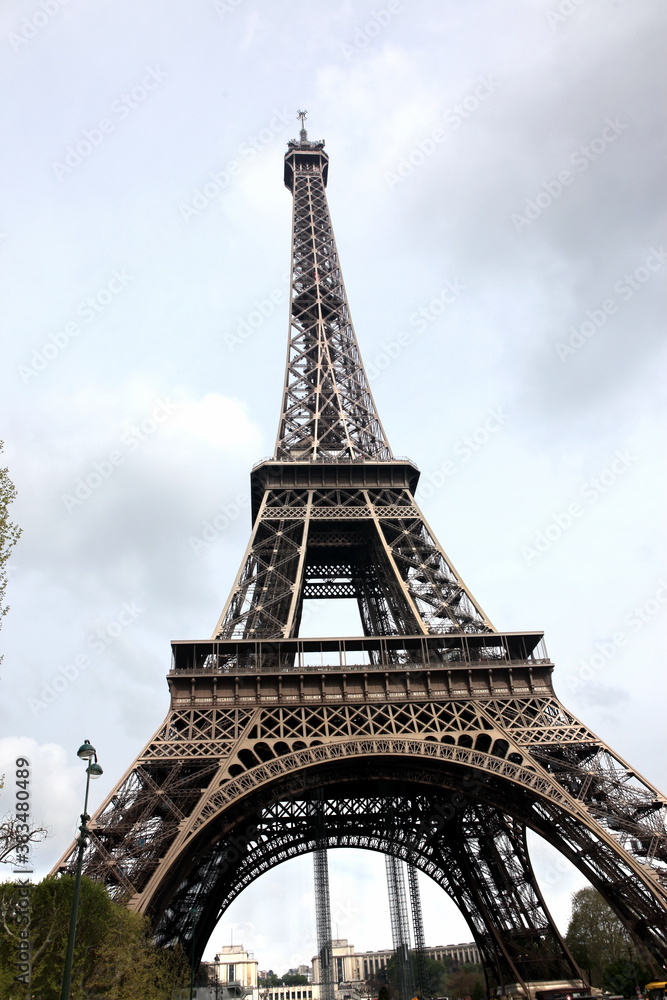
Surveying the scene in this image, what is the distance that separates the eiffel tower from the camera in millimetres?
28297

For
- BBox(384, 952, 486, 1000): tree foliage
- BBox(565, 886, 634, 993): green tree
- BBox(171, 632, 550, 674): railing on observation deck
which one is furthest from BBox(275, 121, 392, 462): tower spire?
BBox(384, 952, 486, 1000): tree foliage

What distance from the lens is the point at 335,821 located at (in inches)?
1609

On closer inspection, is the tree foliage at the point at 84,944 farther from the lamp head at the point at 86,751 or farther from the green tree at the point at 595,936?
the green tree at the point at 595,936

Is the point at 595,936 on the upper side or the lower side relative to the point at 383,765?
lower

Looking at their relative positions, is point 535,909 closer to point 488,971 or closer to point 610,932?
point 488,971

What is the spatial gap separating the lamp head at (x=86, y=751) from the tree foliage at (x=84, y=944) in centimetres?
900

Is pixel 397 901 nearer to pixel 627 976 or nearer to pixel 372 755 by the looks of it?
pixel 627 976

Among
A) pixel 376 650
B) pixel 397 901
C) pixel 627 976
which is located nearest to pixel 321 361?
pixel 376 650

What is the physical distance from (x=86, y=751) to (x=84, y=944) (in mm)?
12559

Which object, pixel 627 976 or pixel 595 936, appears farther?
pixel 595 936

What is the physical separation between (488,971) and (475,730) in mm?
19200

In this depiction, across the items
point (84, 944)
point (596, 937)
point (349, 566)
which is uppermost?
point (349, 566)

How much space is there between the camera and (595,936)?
5800cm

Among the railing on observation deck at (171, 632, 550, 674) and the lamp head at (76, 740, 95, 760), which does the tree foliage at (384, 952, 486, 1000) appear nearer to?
the railing on observation deck at (171, 632, 550, 674)
